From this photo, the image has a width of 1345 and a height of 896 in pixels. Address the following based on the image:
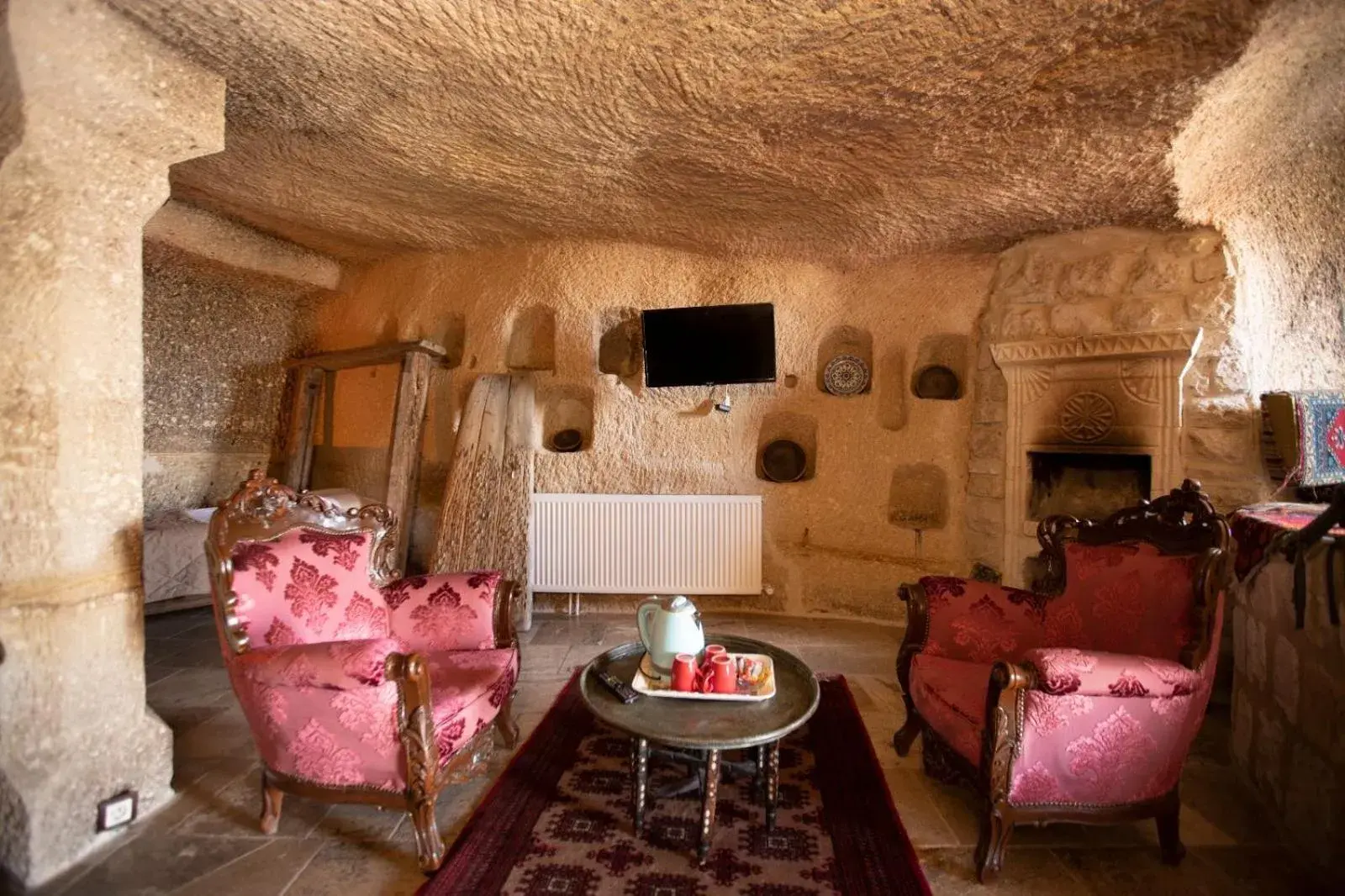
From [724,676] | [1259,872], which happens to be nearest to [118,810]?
[724,676]

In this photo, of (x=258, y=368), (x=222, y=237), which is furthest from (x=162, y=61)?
(x=258, y=368)

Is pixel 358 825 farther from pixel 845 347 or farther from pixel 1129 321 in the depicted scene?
pixel 1129 321

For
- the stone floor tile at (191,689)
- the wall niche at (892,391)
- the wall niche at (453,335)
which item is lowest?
the stone floor tile at (191,689)

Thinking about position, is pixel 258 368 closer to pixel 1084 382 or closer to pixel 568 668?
pixel 568 668

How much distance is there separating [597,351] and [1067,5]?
3.05m

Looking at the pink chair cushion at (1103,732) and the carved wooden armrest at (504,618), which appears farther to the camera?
the carved wooden armrest at (504,618)

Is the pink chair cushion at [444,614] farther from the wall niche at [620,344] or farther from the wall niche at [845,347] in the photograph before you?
the wall niche at [845,347]

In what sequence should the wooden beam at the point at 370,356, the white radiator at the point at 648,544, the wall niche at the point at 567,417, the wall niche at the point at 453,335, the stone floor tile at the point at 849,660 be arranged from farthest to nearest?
the wall niche at the point at 453,335 → the wall niche at the point at 567,417 → the wooden beam at the point at 370,356 → the white radiator at the point at 648,544 → the stone floor tile at the point at 849,660

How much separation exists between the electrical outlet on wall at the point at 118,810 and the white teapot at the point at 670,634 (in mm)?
1610

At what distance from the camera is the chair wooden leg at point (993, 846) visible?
163cm

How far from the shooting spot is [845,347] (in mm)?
4289

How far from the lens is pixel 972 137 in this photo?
2.42 meters

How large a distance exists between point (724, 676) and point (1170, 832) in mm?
1362

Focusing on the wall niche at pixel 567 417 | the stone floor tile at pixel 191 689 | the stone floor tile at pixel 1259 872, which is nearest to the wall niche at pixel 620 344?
the wall niche at pixel 567 417
